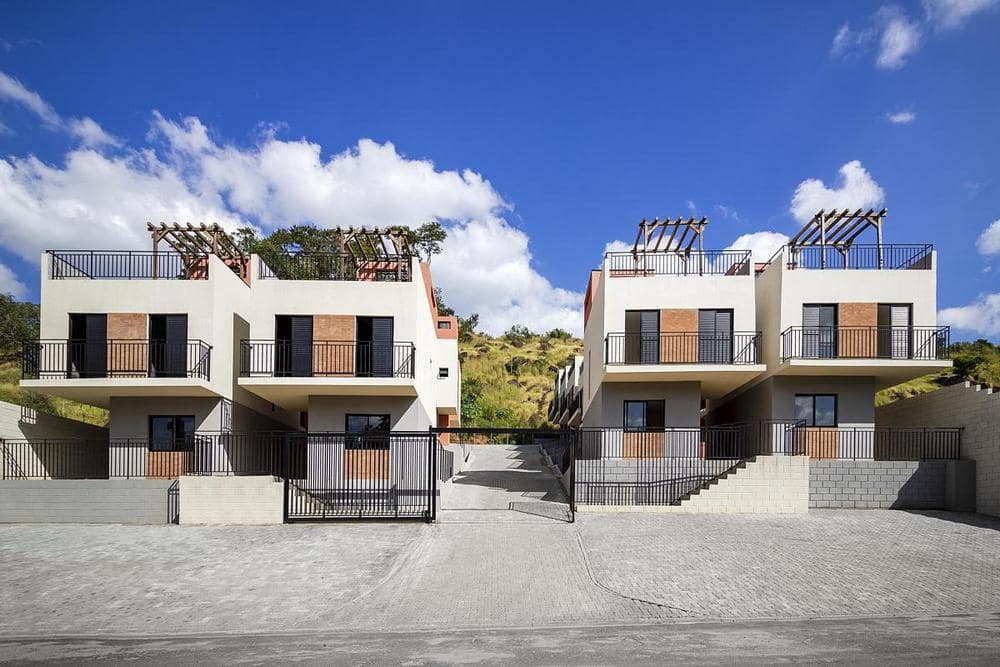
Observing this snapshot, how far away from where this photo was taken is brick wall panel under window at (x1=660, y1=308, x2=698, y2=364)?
24.2 metres

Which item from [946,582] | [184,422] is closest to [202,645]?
[946,582]

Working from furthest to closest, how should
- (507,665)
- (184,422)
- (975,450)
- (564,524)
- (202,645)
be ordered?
(184,422) → (975,450) → (564,524) → (202,645) → (507,665)

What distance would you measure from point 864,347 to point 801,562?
39.5 feet

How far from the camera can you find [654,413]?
25.1 metres

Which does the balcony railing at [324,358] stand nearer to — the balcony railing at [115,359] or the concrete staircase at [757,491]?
the balcony railing at [115,359]

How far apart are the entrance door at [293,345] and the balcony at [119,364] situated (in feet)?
7.24

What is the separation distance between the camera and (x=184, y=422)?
23281mm

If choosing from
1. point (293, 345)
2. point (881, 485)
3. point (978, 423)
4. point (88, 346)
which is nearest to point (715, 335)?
point (881, 485)

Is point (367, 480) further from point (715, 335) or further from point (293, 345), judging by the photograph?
point (715, 335)

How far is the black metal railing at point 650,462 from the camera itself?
68.1 ft

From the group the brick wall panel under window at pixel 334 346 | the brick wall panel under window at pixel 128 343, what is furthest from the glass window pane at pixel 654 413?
the brick wall panel under window at pixel 128 343

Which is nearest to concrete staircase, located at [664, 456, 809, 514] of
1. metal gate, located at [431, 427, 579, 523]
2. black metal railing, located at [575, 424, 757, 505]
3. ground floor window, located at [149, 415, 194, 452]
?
black metal railing, located at [575, 424, 757, 505]

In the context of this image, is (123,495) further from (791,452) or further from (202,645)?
(791,452)

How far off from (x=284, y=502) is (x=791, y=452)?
52.8ft
